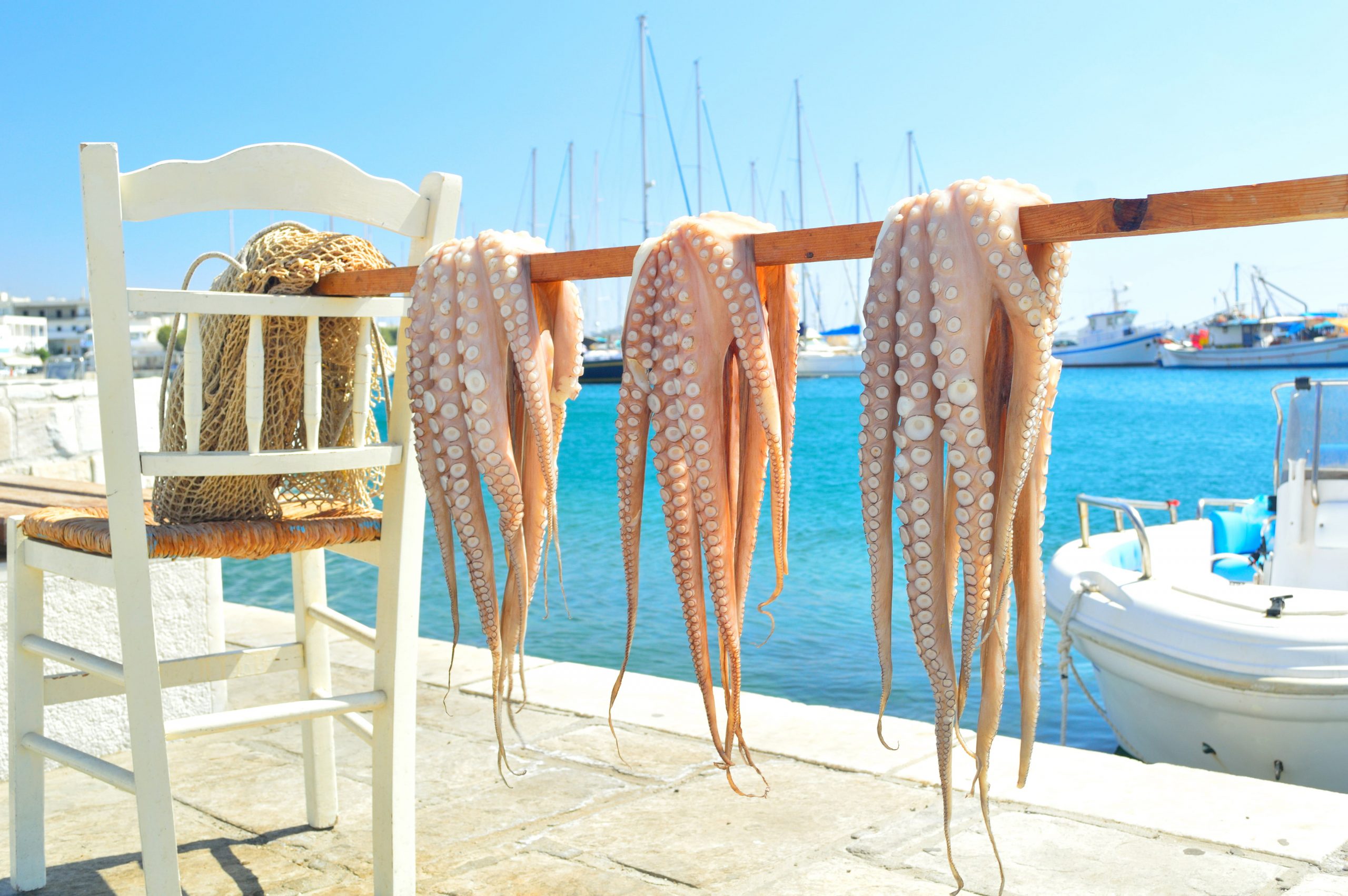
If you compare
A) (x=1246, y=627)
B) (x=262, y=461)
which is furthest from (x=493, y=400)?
(x=1246, y=627)

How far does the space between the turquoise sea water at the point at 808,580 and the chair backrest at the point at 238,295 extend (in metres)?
5.27

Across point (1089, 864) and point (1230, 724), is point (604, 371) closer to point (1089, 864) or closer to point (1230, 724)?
point (1230, 724)

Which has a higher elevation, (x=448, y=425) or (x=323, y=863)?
(x=448, y=425)

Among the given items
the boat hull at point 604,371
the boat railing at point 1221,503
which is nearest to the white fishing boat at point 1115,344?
the boat hull at point 604,371

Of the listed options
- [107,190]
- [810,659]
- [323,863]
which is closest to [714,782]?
[323,863]

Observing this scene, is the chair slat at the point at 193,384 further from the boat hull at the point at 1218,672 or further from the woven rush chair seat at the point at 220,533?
the boat hull at the point at 1218,672

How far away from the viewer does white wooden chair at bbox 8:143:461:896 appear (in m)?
1.81

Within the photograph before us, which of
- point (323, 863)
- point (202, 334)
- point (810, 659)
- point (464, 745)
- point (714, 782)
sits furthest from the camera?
point (810, 659)

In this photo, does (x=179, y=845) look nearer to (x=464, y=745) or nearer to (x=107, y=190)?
(x=464, y=745)

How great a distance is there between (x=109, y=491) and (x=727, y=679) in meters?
1.07

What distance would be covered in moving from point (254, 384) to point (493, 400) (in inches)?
20.2

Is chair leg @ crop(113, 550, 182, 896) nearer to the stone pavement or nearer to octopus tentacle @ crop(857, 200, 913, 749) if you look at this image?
the stone pavement

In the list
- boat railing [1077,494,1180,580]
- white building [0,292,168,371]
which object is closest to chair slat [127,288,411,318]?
boat railing [1077,494,1180,580]

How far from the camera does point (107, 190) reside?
1.76m
